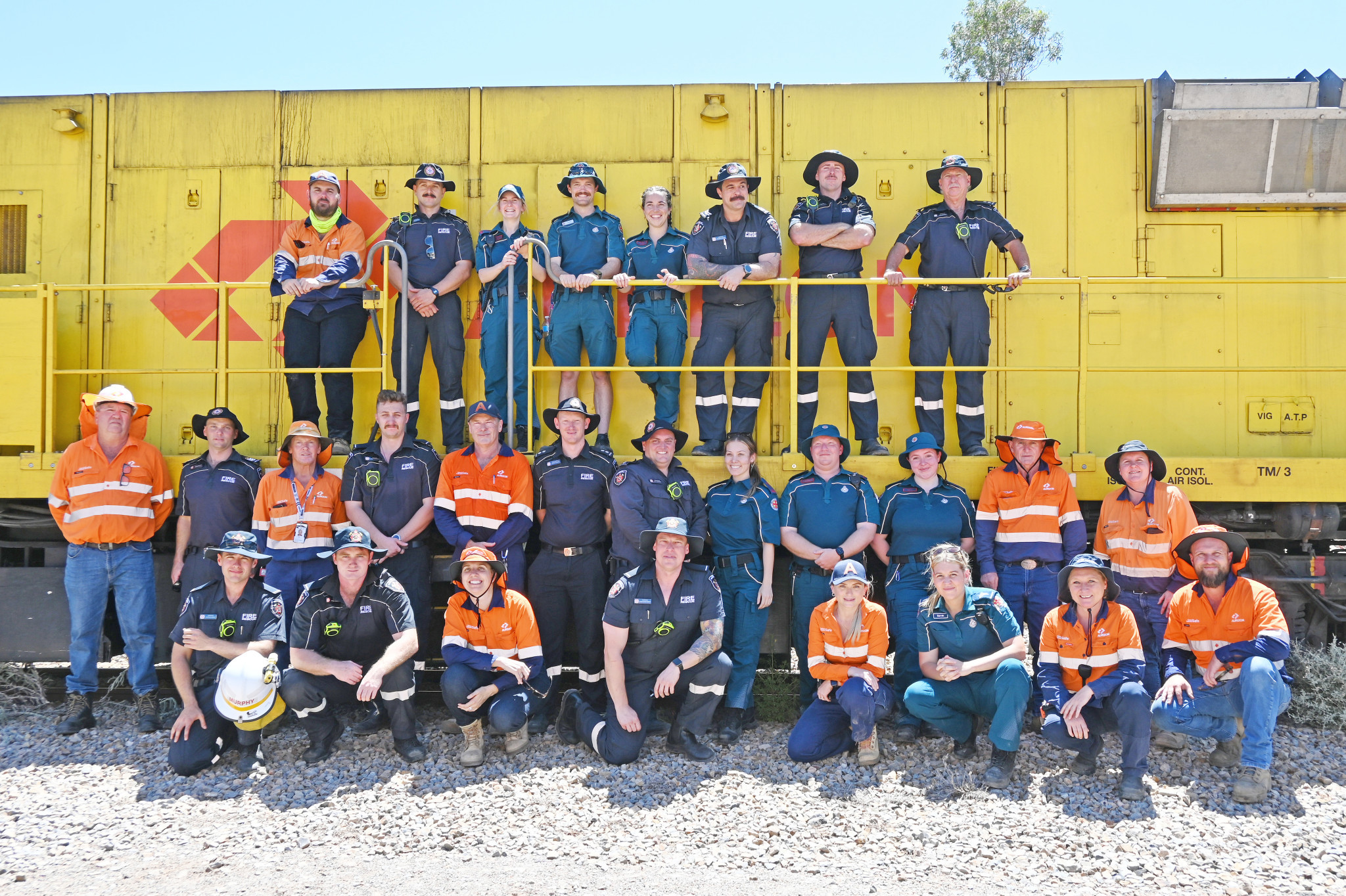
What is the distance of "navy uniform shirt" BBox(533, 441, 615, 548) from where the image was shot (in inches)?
224

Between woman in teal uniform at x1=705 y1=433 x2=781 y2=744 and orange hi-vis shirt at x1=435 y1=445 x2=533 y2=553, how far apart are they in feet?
3.69

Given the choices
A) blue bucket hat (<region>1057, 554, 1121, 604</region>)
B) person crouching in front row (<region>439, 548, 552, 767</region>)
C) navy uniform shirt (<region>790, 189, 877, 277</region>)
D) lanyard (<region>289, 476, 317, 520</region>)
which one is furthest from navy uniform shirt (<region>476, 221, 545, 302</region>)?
blue bucket hat (<region>1057, 554, 1121, 604</region>)

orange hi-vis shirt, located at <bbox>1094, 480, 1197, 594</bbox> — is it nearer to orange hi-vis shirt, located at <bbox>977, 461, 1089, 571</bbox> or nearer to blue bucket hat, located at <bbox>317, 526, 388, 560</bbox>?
orange hi-vis shirt, located at <bbox>977, 461, 1089, 571</bbox>

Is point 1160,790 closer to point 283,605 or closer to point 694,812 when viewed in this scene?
point 694,812

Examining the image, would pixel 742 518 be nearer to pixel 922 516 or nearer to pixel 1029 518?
pixel 922 516

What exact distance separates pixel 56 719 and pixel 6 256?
347cm

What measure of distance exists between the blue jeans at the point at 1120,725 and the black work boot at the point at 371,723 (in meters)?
3.80

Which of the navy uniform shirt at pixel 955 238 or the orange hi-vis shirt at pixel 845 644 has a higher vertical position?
the navy uniform shirt at pixel 955 238

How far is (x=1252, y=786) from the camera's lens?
15.1ft

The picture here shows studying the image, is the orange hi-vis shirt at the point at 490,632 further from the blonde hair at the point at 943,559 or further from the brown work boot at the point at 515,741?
the blonde hair at the point at 943,559

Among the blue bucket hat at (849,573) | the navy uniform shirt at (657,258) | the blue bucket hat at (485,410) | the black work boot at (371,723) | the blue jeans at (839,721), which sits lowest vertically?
the black work boot at (371,723)

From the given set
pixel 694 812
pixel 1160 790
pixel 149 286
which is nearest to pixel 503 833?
pixel 694 812

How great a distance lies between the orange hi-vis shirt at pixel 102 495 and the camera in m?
Result: 5.82

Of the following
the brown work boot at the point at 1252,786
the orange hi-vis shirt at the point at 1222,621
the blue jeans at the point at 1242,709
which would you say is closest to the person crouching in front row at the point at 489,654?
the blue jeans at the point at 1242,709
